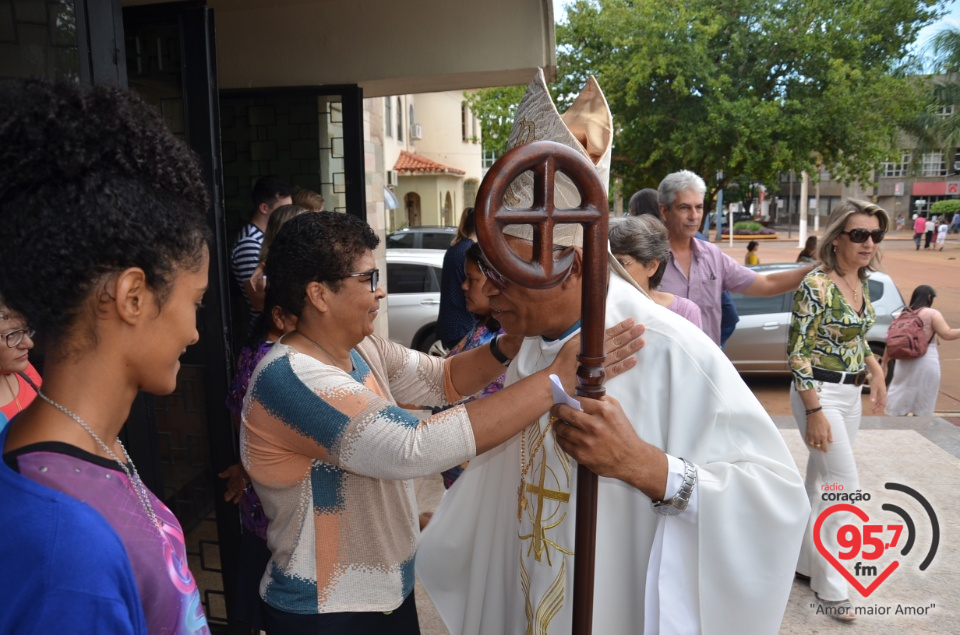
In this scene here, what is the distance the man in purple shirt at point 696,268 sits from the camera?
14.7ft

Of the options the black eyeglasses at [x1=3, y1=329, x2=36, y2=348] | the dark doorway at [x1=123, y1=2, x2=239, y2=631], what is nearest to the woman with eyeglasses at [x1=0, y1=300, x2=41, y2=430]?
the black eyeglasses at [x1=3, y1=329, x2=36, y2=348]

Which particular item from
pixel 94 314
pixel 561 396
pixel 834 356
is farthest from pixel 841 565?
pixel 94 314

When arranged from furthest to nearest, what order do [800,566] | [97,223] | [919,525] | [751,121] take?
[751,121], [919,525], [800,566], [97,223]

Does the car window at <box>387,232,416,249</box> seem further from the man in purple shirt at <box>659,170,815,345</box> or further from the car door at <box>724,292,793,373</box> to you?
the man in purple shirt at <box>659,170,815,345</box>

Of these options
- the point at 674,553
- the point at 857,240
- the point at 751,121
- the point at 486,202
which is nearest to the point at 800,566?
the point at 857,240

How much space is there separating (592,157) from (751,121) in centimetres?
1393

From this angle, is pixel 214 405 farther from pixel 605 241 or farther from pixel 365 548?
pixel 605 241

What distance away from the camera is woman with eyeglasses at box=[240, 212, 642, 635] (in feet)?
5.59

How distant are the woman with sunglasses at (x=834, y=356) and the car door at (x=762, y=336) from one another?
5178 mm

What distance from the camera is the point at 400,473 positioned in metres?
1.73

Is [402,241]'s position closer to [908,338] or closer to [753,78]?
[753,78]

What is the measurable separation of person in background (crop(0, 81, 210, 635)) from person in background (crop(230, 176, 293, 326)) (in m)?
2.79

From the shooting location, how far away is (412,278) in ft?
30.7

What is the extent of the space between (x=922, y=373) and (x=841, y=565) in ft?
12.4
